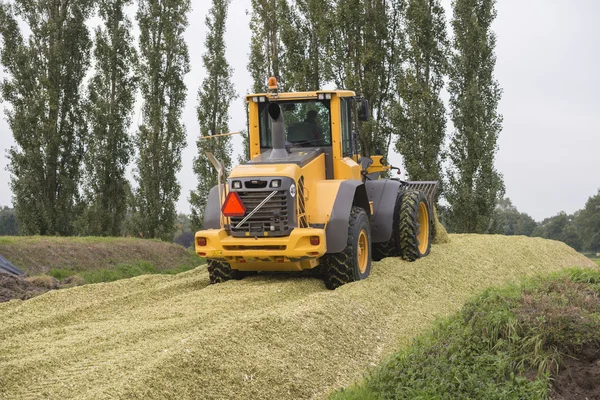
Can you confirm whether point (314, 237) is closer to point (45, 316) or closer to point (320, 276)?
point (320, 276)

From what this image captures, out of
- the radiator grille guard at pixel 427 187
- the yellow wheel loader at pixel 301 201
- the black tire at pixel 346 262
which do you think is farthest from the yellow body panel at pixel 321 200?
the radiator grille guard at pixel 427 187

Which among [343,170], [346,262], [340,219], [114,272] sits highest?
[343,170]

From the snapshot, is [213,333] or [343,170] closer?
[213,333]

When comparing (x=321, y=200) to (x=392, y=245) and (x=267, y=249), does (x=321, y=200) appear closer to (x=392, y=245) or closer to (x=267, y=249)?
(x=267, y=249)

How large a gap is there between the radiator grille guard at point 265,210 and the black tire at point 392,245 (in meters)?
3.43

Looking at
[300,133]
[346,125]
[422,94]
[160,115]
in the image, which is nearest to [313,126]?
[300,133]

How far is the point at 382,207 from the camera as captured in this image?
1213 centimetres

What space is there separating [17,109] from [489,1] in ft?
51.0

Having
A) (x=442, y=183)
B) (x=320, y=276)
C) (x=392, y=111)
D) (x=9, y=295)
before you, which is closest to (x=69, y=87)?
(x=392, y=111)

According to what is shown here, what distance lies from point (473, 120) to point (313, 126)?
12.6 meters

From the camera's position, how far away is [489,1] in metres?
23.6

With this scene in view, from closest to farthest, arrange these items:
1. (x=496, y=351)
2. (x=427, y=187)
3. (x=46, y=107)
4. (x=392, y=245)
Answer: (x=496, y=351), (x=392, y=245), (x=427, y=187), (x=46, y=107)

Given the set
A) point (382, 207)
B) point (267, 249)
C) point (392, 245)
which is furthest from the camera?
point (392, 245)

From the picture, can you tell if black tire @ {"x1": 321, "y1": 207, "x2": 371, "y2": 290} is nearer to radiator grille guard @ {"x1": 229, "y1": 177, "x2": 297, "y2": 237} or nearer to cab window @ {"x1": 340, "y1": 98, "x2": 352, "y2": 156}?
radiator grille guard @ {"x1": 229, "y1": 177, "x2": 297, "y2": 237}
